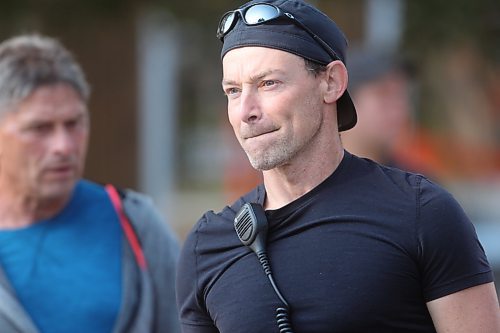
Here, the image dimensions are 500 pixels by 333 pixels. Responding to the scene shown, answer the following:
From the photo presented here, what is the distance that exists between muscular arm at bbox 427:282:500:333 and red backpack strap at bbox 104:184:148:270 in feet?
5.27

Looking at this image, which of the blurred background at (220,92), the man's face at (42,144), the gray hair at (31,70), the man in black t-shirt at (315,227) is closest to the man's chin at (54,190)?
the man's face at (42,144)

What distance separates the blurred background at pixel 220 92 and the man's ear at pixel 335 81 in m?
2.49

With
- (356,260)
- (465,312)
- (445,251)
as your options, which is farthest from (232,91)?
(465,312)

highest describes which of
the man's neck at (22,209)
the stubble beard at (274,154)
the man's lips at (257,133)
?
the man's lips at (257,133)

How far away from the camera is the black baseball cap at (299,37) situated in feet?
8.54

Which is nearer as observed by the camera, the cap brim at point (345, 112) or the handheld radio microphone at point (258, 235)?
the handheld radio microphone at point (258, 235)

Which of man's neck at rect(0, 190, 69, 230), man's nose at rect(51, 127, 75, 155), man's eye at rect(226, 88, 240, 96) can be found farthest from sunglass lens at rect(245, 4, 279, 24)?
man's neck at rect(0, 190, 69, 230)

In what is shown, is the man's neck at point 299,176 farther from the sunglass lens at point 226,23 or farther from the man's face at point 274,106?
the sunglass lens at point 226,23

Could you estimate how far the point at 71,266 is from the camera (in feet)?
12.7

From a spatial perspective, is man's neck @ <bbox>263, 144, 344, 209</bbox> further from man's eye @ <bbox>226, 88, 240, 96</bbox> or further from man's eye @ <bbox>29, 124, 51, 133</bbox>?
man's eye @ <bbox>29, 124, 51, 133</bbox>

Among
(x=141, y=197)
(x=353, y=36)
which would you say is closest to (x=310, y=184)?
(x=141, y=197)

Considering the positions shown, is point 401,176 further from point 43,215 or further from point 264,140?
point 43,215

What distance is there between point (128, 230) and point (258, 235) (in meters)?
1.45

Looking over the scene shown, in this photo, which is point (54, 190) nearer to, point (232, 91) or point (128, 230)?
point (128, 230)
